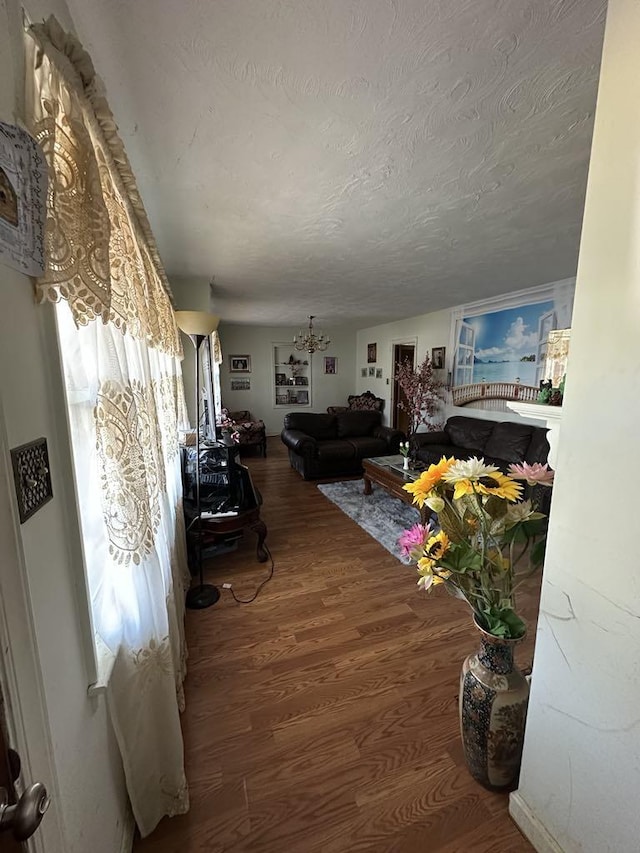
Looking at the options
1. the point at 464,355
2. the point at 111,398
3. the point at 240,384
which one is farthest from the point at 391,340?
the point at 111,398

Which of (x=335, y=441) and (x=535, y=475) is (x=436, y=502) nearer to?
(x=535, y=475)

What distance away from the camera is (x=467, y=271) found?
10.5 ft

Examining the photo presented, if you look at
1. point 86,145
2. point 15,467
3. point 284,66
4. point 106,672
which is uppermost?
point 284,66

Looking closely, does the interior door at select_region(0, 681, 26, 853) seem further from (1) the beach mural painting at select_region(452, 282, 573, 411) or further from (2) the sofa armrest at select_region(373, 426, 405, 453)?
(2) the sofa armrest at select_region(373, 426, 405, 453)

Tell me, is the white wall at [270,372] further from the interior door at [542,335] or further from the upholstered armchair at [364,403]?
the interior door at [542,335]

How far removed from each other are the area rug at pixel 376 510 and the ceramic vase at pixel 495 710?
1444 mm

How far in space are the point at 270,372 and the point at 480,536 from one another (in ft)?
22.1

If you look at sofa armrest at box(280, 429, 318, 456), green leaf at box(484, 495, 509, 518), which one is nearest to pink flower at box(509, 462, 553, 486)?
green leaf at box(484, 495, 509, 518)

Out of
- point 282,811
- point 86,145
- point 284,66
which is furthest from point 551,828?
point 284,66

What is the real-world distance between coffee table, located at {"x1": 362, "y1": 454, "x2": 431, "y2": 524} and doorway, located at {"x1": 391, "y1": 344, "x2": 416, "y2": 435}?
242cm

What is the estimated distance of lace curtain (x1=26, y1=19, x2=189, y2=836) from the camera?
65 cm

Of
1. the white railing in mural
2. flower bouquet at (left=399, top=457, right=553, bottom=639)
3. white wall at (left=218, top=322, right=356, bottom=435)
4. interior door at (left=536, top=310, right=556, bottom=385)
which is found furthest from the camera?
white wall at (left=218, top=322, right=356, bottom=435)

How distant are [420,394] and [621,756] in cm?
481

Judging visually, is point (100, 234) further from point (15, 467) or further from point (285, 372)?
point (285, 372)
